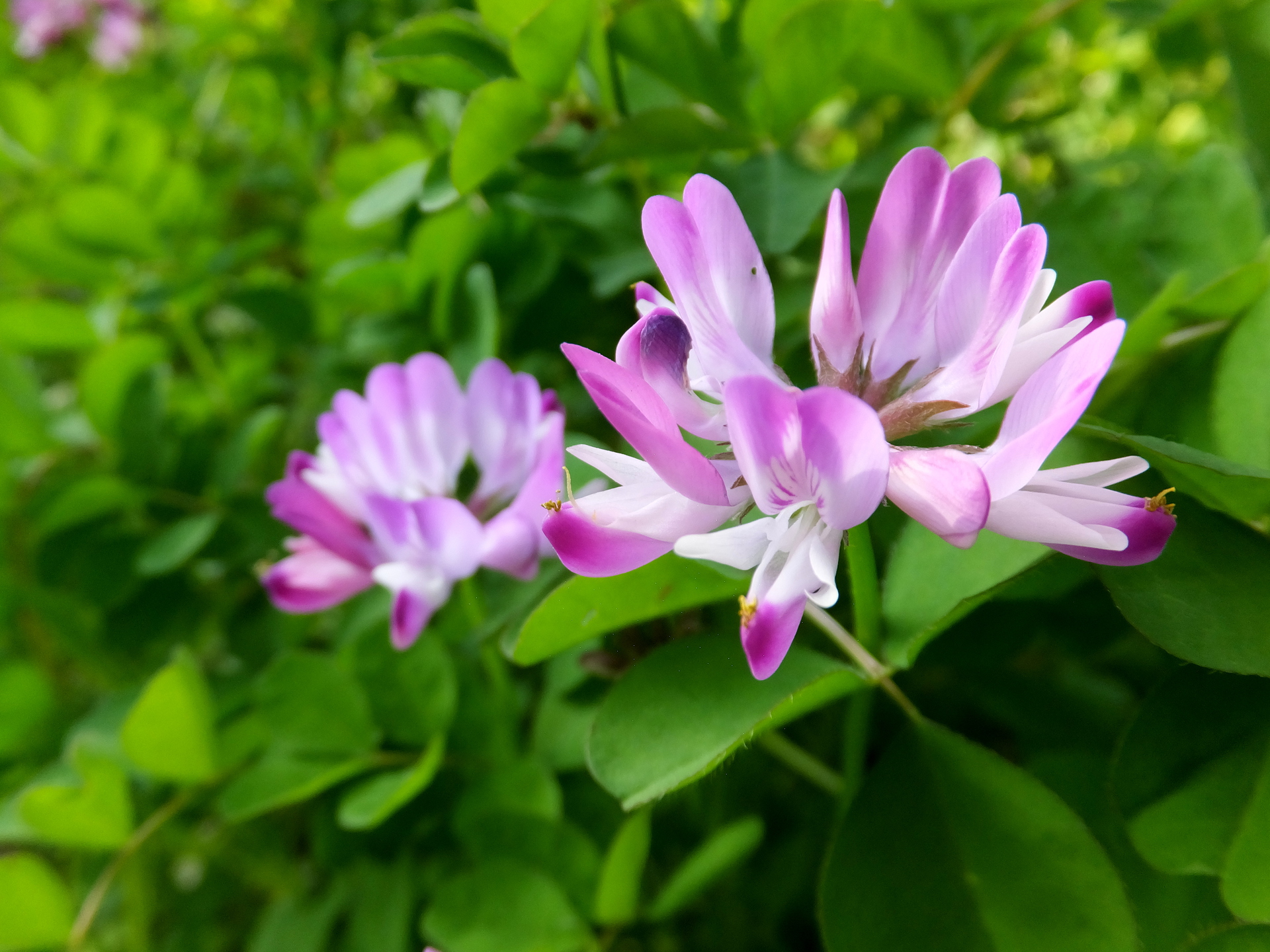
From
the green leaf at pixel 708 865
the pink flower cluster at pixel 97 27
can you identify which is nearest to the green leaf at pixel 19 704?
the green leaf at pixel 708 865

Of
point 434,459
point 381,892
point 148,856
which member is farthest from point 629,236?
point 148,856

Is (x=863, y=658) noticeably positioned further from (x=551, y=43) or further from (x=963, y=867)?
(x=551, y=43)

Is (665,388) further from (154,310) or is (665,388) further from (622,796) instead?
(154,310)

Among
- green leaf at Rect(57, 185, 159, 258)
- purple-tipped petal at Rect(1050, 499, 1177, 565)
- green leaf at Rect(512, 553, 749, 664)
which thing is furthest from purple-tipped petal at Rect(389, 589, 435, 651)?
green leaf at Rect(57, 185, 159, 258)

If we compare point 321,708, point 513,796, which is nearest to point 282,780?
point 321,708

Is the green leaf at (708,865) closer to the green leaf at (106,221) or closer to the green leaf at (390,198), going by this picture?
the green leaf at (390,198)

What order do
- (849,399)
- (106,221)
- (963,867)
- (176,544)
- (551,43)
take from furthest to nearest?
(106,221), (176,544), (551,43), (963,867), (849,399)
